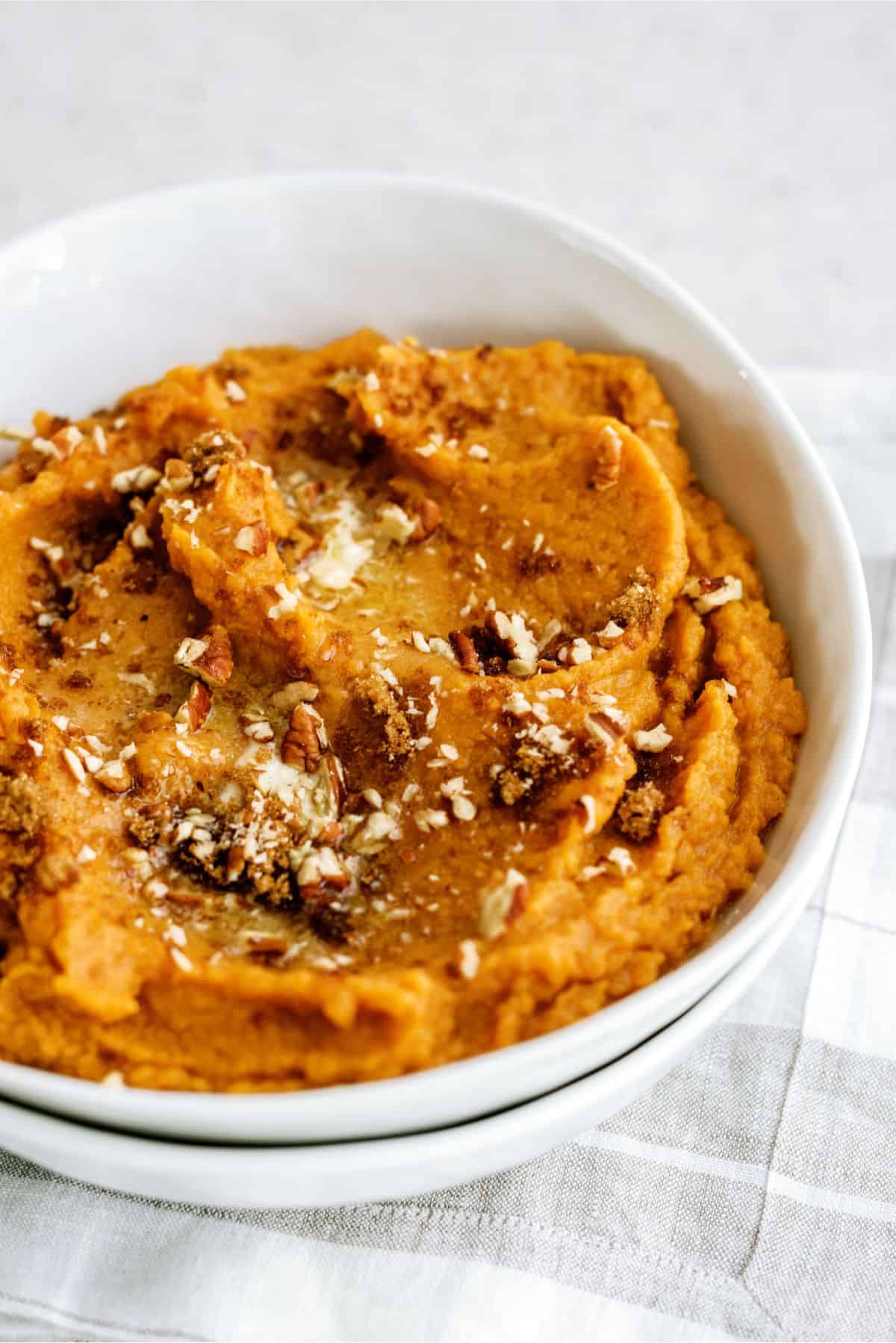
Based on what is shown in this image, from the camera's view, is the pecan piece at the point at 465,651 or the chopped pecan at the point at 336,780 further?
the pecan piece at the point at 465,651

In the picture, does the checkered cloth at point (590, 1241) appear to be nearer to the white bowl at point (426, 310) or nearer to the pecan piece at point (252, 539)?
the white bowl at point (426, 310)

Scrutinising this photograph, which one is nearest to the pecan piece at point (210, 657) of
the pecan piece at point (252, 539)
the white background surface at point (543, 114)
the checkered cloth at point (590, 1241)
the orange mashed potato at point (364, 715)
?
the orange mashed potato at point (364, 715)

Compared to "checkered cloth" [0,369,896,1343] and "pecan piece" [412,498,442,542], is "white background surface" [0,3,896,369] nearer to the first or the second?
"pecan piece" [412,498,442,542]

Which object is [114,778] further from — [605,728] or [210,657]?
[605,728]

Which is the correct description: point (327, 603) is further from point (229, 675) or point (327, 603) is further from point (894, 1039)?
point (894, 1039)

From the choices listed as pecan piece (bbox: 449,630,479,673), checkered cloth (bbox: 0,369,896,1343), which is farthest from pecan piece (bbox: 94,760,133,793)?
checkered cloth (bbox: 0,369,896,1343)

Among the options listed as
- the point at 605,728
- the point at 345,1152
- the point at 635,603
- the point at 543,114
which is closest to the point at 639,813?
the point at 605,728
